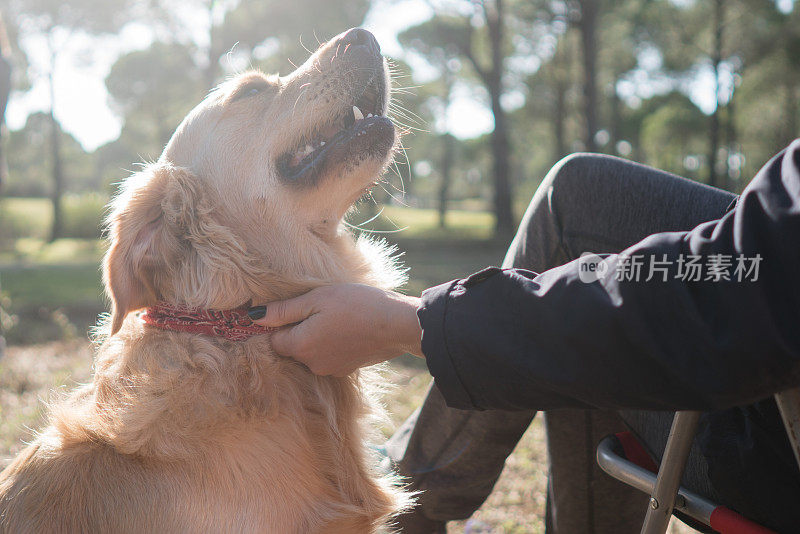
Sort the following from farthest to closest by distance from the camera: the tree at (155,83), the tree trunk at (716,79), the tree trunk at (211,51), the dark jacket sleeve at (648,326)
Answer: the tree at (155,83) → the tree trunk at (716,79) → the tree trunk at (211,51) → the dark jacket sleeve at (648,326)

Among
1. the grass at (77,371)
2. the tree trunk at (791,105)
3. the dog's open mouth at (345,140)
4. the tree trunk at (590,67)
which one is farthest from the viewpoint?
the tree trunk at (791,105)

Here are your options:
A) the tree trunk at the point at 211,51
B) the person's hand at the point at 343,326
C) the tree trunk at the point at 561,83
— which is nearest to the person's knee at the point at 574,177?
the person's hand at the point at 343,326

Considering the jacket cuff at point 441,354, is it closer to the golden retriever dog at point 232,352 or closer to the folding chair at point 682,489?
the folding chair at point 682,489

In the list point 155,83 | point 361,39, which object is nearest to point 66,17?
point 155,83

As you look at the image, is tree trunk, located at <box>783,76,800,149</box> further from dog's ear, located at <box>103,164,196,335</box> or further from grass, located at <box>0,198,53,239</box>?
grass, located at <box>0,198,53,239</box>

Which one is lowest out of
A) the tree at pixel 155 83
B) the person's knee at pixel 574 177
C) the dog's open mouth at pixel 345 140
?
the person's knee at pixel 574 177

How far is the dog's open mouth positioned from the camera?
2.06 metres

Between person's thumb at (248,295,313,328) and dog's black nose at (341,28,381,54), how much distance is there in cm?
104

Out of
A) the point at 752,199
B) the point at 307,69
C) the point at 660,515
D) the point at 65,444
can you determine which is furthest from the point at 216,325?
the point at 752,199

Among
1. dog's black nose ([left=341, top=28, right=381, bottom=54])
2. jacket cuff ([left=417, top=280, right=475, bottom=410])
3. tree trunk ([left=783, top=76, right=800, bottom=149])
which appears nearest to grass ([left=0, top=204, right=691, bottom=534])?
dog's black nose ([left=341, top=28, right=381, bottom=54])

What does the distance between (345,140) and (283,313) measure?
0.71 meters

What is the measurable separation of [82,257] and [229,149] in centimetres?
1596

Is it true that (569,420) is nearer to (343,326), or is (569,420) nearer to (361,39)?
(343,326)

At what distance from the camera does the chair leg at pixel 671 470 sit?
1.11 meters
